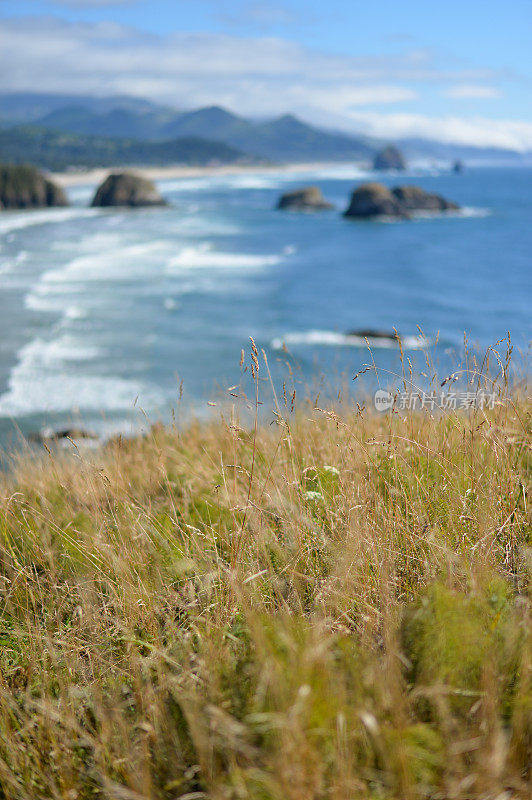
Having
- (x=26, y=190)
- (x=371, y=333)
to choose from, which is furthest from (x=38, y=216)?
(x=371, y=333)

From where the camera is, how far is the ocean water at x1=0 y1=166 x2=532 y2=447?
18.2 m

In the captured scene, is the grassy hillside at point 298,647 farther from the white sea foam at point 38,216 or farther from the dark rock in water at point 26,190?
the dark rock in water at point 26,190

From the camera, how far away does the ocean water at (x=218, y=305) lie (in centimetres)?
1822

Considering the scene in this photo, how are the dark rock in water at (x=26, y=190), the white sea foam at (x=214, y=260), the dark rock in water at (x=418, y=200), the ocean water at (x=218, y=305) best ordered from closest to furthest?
the ocean water at (x=218, y=305) < the white sea foam at (x=214, y=260) < the dark rock in water at (x=418, y=200) < the dark rock in water at (x=26, y=190)

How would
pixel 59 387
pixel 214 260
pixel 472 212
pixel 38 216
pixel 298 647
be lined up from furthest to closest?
pixel 38 216
pixel 472 212
pixel 214 260
pixel 59 387
pixel 298 647

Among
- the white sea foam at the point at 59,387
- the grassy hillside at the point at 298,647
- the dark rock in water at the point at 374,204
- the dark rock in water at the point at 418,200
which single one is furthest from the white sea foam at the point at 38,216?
the grassy hillside at the point at 298,647

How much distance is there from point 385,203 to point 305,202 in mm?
15833

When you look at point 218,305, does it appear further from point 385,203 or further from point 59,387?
point 385,203

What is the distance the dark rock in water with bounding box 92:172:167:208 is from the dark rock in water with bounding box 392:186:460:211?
33.4 m

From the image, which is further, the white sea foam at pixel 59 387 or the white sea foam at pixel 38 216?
the white sea foam at pixel 38 216

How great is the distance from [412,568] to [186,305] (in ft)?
97.4

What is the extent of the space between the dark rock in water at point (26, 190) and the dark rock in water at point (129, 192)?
33.8 ft

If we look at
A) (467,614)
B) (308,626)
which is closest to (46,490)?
(308,626)

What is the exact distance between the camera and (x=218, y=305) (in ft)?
103
